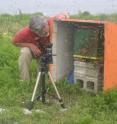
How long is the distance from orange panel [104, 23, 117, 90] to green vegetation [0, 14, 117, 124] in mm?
260

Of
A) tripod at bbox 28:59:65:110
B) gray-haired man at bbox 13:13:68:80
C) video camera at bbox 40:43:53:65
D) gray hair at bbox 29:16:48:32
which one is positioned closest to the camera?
tripod at bbox 28:59:65:110

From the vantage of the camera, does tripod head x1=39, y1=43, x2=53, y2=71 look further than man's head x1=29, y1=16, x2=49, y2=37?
No

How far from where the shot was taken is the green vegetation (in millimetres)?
6891

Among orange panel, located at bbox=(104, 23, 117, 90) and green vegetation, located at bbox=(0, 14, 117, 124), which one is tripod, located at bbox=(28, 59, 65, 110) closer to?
green vegetation, located at bbox=(0, 14, 117, 124)

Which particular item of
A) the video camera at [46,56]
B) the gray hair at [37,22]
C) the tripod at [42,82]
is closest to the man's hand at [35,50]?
the gray hair at [37,22]

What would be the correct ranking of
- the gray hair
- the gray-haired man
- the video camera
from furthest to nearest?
the gray-haired man < the gray hair < the video camera

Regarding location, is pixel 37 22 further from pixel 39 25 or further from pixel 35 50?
pixel 35 50

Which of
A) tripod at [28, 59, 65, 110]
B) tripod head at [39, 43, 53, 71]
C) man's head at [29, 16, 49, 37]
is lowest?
tripod at [28, 59, 65, 110]

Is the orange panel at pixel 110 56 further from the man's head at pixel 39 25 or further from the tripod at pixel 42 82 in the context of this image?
the man's head at pixel 39 25

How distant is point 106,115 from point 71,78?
6.79 ft

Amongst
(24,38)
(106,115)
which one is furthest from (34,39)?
(106,115)

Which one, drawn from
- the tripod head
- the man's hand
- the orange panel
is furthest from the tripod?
the orange panel

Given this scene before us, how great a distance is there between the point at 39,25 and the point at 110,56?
1.23m

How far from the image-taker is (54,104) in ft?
25.7
